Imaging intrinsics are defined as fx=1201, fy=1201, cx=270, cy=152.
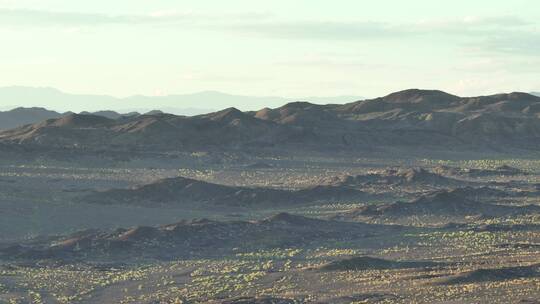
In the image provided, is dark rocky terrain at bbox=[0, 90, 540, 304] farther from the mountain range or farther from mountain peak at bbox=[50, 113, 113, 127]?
mountain peak at bbox=[50, 113, 113, 127]

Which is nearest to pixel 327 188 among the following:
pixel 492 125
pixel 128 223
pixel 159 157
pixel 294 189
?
pixel 294 189

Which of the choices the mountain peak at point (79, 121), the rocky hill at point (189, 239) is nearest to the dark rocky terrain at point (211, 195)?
the rocky hill at point (189, 239)

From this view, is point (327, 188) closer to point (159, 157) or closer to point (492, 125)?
point (159, 157)

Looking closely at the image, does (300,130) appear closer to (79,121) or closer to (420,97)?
(79,121)

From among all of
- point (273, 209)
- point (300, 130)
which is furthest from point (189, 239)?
point (300, 130)

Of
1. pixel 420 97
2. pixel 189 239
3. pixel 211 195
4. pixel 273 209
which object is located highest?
A: pixel 420 97

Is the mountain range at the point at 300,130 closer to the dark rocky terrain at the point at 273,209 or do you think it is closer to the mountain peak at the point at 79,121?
the mountain peak at the point at 79,121

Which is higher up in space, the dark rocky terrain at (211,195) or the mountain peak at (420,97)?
the mountain peak at (420,97)

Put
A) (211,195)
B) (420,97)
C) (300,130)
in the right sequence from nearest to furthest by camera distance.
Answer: (211,195)
(300,130)
(420,97)
